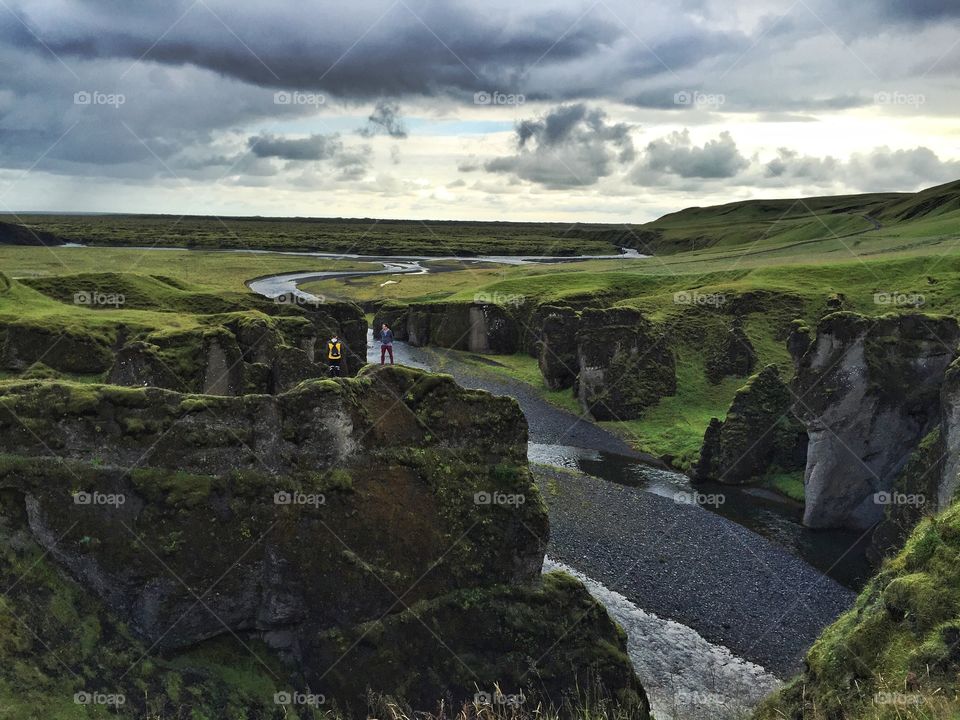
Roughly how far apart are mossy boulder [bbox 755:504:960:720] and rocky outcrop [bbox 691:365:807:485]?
29.9 meters

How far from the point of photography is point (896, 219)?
15525cm

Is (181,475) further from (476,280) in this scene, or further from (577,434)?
(476,280)

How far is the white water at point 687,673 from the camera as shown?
24.9 m

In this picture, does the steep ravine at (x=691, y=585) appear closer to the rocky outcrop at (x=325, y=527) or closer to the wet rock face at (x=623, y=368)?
the rocky outcrop at (x=325, y=527)

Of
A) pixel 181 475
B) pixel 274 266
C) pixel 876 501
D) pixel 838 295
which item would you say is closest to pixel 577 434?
pixel 876 501

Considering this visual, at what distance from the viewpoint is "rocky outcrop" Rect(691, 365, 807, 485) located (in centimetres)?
4675

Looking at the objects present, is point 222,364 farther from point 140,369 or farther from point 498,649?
point 498,649

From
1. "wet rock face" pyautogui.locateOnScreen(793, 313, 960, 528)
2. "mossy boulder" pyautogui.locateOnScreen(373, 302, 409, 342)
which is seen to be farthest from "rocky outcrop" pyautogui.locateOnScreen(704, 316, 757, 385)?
Result: "mossy boulder" pyautogui.locateOnScreen(373, 302, 409, 342)

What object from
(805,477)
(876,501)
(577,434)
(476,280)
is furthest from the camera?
(476,280)

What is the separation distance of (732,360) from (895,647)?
55.9 m

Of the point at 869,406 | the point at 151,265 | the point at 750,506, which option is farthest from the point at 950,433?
the point at 151,265

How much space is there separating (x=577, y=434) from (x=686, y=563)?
971 inches

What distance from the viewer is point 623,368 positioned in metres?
64.3

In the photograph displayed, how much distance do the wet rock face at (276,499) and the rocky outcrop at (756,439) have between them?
28.6 m
